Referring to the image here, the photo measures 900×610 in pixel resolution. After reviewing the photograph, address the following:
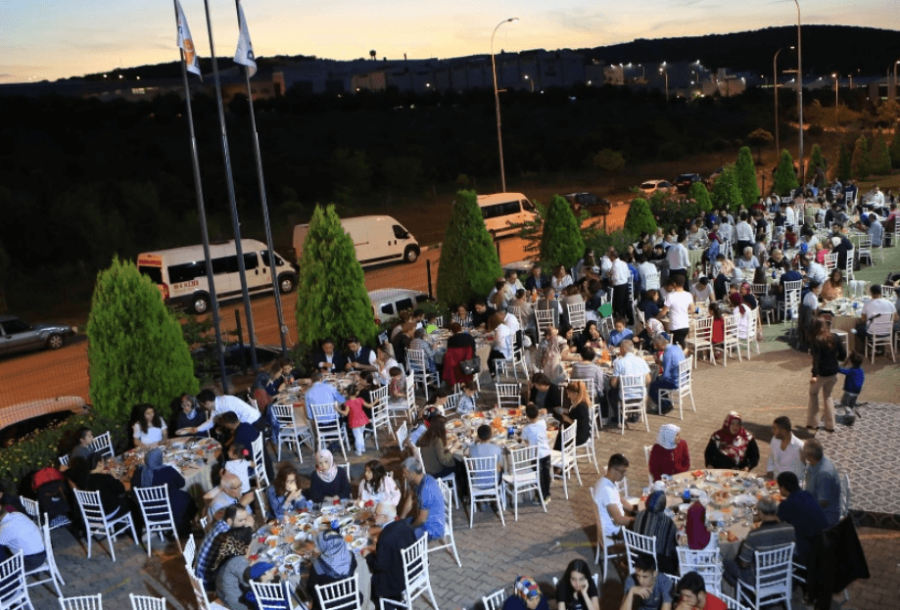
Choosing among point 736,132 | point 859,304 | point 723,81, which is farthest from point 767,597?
point 723,81

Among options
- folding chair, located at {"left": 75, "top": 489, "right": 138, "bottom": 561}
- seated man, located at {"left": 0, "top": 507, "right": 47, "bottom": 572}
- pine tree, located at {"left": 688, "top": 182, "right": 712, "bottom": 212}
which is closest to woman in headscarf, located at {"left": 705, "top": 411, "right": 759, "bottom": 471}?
folding chair, located at {"left": 75, "top": 489, "right": 138, "bottom": 561}

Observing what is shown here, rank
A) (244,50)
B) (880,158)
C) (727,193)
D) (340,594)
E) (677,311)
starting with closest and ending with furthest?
(340,594) < (677,311) < (244,50) < (727,193) < (880,158)

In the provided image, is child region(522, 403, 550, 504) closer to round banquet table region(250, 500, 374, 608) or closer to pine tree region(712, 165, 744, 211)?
round banquet table region(250, 500, 374, 608)

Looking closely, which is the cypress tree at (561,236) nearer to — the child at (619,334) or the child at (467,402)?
the child at (619,334)

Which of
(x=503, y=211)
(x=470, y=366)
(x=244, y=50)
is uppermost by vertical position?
(x=244, y=50)

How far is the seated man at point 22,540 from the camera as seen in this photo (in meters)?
7.96

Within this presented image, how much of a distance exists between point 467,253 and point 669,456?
943 centimetres

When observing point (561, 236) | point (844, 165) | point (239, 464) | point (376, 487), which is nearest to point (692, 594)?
point (376, 487)

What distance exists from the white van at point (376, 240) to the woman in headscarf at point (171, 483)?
1901 centimetres

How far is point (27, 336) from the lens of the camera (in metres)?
21.8

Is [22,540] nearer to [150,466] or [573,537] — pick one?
[150,466]

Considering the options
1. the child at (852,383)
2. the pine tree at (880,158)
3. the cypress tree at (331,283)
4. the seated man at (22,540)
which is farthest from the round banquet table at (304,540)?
the pine tree at (880,158)

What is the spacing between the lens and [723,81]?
14112cm

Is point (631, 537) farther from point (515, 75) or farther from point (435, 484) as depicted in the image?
point (515, 75)
